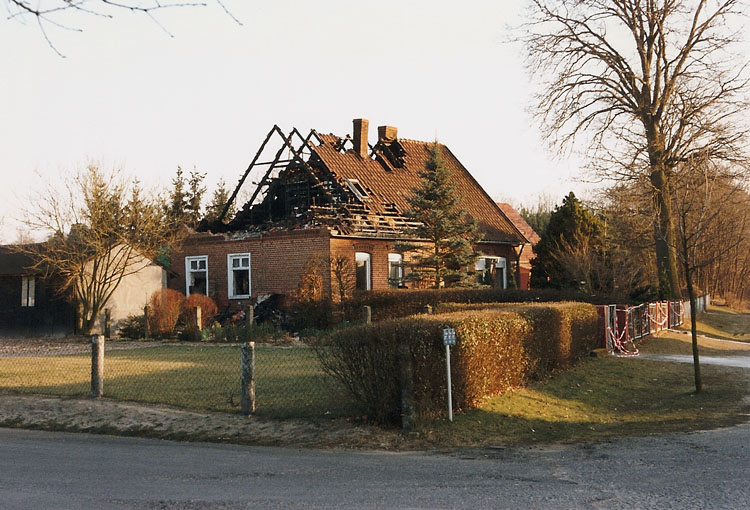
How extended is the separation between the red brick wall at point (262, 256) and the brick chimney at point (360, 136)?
743cm

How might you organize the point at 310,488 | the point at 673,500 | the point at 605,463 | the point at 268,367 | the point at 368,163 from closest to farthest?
1. the point at 673,500
2. the point at 310,488
3. the point at 605,463
4. the point at 268,367
5. the point at 368,163

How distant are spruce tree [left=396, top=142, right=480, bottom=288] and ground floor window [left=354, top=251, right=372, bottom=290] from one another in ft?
6.16

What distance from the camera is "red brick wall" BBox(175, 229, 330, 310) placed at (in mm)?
31078

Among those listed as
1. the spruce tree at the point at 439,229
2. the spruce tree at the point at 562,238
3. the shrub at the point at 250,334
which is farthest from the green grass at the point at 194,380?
the spruce tree at the point at 562,238

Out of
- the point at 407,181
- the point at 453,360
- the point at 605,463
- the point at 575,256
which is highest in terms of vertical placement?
the point at 407,181

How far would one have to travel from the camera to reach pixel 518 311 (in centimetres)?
1562

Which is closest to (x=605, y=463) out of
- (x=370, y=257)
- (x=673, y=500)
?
(x=673, y=500)

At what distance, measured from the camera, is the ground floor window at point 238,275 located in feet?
109

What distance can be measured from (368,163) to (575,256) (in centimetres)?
1012

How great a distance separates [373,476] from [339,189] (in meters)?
25.2

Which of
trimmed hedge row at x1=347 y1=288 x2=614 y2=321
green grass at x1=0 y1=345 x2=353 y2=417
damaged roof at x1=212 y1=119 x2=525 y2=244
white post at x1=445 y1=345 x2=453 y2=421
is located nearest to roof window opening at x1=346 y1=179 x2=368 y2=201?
damaged roof at x1=212 y1=119 x2=525 y2=244

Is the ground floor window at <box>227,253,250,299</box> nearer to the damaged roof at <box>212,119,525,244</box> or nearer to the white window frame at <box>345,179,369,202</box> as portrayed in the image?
the damaged roof at <box>212,119,525,244</box>

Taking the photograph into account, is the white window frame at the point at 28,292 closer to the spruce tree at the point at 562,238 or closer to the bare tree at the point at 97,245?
the bare tree at the point at 97,245

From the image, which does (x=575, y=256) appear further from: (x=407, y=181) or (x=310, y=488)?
(x=310, y=488)
